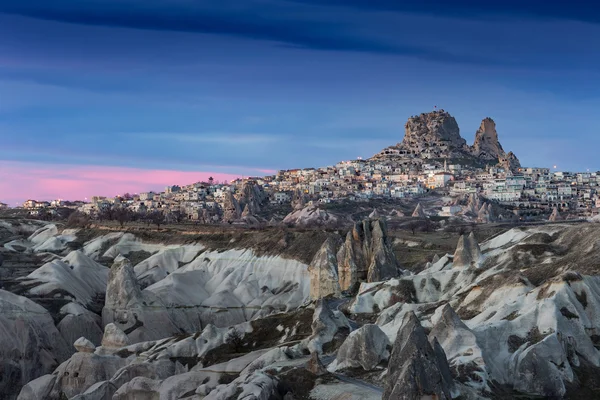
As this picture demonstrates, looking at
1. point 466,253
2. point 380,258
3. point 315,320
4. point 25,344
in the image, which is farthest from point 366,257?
point 25,344

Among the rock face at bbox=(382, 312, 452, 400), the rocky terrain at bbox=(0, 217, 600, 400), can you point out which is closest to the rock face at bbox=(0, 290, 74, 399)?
the rocky terrain at bbox=(0, 217, 600, 400)

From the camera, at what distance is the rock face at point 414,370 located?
41875 millimetres

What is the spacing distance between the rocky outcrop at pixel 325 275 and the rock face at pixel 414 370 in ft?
185

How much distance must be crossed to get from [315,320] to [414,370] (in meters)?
31.2

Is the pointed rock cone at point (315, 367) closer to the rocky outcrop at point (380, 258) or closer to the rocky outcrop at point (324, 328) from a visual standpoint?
the rocky outcrop at point (324, 328)

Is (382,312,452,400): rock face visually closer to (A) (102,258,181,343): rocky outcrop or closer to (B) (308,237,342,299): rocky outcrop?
(B) (308,237,342,299): rocky outcrop

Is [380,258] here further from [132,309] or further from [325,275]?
[132,309]

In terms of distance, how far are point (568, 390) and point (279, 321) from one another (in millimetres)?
40440

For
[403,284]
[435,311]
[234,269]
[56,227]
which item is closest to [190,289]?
[234,269]

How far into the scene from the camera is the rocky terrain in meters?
54.7

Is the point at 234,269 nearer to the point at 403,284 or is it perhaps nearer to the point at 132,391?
the point at 403,284

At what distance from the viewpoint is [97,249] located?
549 feet

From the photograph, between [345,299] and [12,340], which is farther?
[345,299]

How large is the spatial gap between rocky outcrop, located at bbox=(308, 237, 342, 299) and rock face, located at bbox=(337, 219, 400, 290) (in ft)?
6.34
